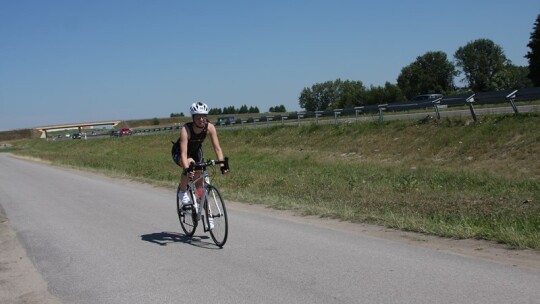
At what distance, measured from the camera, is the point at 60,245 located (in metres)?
9.34

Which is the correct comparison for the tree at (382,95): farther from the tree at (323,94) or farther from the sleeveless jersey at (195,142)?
Result: the sleeveless jersey at (195,142)

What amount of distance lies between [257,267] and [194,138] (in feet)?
7.78

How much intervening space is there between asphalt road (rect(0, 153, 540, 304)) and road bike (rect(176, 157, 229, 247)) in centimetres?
28

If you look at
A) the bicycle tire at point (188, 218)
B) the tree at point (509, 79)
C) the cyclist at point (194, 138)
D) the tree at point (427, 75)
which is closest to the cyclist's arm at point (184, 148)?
the cyclist at point (194, 138)

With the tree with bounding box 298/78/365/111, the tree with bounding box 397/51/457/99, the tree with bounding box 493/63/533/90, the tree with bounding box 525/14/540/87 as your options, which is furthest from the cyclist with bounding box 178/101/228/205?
the tree with bounding box 298/78/365/111

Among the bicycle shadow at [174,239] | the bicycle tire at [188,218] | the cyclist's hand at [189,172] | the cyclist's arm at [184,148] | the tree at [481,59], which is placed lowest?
the bicycle shadow at [174,239]

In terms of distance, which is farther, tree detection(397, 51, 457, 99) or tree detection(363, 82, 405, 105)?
tree detection(397, 51, 457, 99)

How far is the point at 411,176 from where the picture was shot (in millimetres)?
16984

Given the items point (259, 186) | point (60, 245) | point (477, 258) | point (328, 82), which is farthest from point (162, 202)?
point (328, 82)

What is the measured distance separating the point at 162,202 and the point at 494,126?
13.5 m

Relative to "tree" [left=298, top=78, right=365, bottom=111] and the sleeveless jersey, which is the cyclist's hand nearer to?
the sleeveless jersey

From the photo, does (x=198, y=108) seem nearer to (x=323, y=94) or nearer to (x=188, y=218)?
(x=188, y=218)

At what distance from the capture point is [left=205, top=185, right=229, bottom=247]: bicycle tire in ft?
26.7

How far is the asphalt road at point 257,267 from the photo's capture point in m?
5.64
